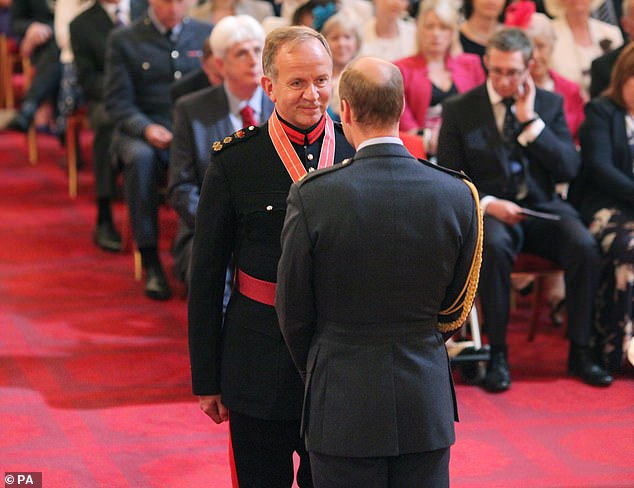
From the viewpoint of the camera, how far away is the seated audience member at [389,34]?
6285 millimetres

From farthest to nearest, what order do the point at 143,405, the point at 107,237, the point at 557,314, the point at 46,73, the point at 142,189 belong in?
the point at 46,73 < the point at 107,237 < the point at 142,189 < the point at 557,314 < the point at 143,405

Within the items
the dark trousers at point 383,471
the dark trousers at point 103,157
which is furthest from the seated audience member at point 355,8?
the dark trousers at point 383,471

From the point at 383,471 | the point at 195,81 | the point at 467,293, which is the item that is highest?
the point at 467,293

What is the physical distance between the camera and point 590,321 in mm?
4660

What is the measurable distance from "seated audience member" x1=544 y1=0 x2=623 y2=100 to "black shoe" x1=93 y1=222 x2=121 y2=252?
102 inches

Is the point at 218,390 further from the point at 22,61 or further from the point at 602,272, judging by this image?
the point at 22,61

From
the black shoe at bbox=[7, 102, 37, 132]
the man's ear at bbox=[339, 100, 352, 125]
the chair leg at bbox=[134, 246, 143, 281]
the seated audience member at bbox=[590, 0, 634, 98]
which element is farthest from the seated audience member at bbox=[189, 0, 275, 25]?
the man's ear at bbox=[339, 100, 352, 125]

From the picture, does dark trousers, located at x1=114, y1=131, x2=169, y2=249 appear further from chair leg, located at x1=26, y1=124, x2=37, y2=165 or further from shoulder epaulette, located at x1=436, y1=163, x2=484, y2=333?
shoulder epaulette, located at x1=436, y1=163, x2=484, y2=333

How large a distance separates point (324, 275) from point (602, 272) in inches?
108

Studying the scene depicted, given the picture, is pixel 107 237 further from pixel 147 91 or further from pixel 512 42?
pixel 512 42

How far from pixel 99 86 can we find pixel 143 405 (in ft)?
8.86

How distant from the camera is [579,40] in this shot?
6.36 m

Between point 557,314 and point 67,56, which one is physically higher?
point 67,56

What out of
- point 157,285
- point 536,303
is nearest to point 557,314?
point 536,303
